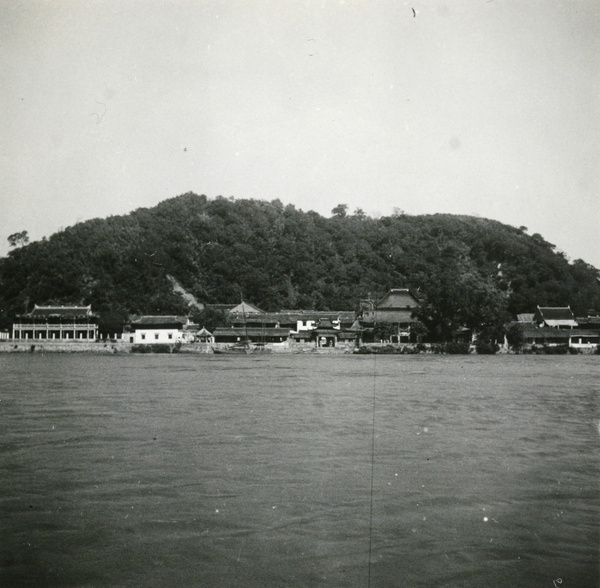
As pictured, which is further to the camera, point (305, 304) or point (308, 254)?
point (308, 254)

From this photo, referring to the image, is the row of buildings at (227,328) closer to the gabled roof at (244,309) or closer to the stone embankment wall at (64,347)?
the stone embankment wall at (64,347)

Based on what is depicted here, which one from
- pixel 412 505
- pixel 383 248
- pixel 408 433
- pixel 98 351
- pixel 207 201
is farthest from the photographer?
pixel 207 201

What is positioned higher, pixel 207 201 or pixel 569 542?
pixel 207 201

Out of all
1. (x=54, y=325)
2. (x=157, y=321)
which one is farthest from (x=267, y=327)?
(x=54, y=325)

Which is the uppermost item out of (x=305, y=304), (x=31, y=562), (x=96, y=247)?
(x=96, y=247)

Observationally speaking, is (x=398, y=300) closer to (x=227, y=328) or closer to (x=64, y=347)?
(x=227, y=328)

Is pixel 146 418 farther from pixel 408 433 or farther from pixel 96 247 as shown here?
pixel 96 247

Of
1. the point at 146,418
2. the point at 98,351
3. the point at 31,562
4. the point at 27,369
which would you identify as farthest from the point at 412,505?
the point at 98,351

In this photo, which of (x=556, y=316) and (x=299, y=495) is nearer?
(x=299, y=495)
